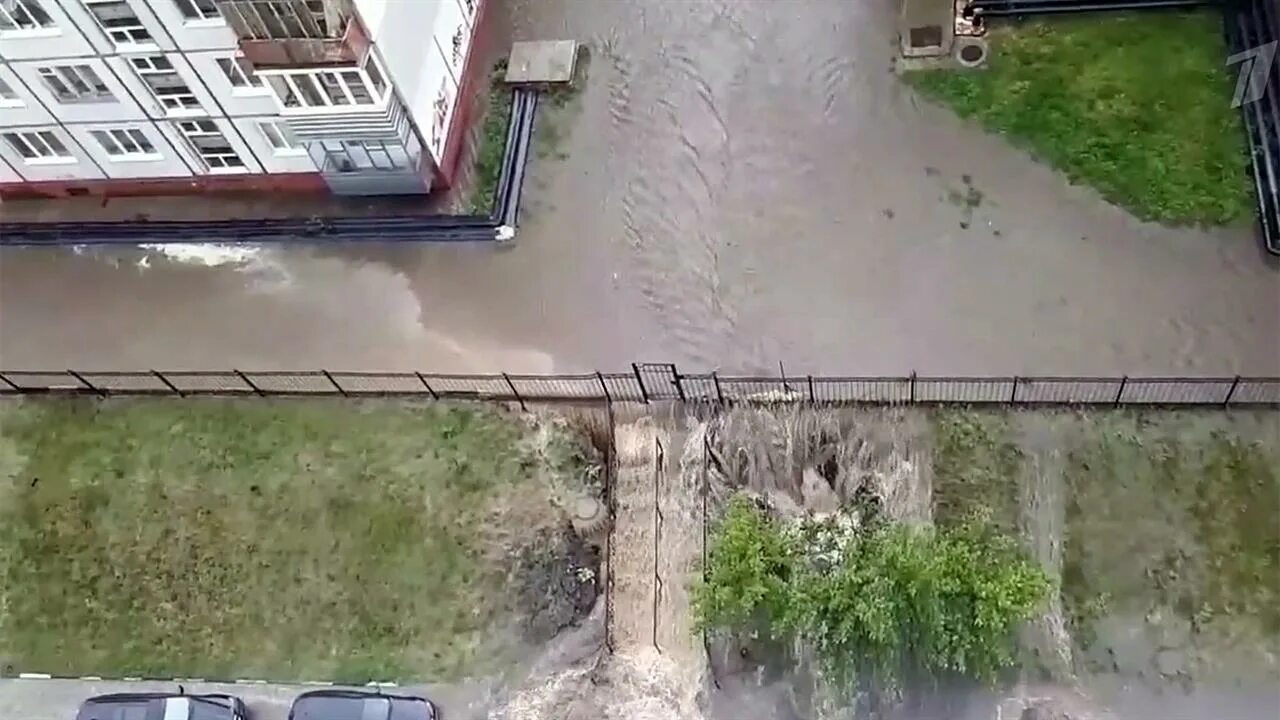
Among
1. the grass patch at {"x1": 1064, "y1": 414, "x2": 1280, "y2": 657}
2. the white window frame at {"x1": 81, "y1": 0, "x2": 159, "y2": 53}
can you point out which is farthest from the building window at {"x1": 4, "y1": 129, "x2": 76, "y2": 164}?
the grass patch at {"x1": 1064, "y1": 414, "x2": 1280, "y2": 657}

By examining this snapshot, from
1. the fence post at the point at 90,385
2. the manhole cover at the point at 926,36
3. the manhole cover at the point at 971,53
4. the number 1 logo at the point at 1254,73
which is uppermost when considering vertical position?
the manhole cover at the point at 926,36

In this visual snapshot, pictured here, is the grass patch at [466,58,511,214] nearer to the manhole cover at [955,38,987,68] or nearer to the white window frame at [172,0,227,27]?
the white window frame at [172,0,227,27]

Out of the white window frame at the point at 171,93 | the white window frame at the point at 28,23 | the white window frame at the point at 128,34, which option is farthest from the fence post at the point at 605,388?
A: the white window frame at the point at 28,23

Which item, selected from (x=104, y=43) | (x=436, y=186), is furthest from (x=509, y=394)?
(x=104, y=43)

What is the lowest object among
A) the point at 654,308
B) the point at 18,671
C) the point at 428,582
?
the point at 18,671

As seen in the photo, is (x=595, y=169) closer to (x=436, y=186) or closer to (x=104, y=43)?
(x=436, y=186)

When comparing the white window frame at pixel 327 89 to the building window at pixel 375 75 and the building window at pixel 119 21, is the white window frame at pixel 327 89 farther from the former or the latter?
the building window at pixel 119 21
